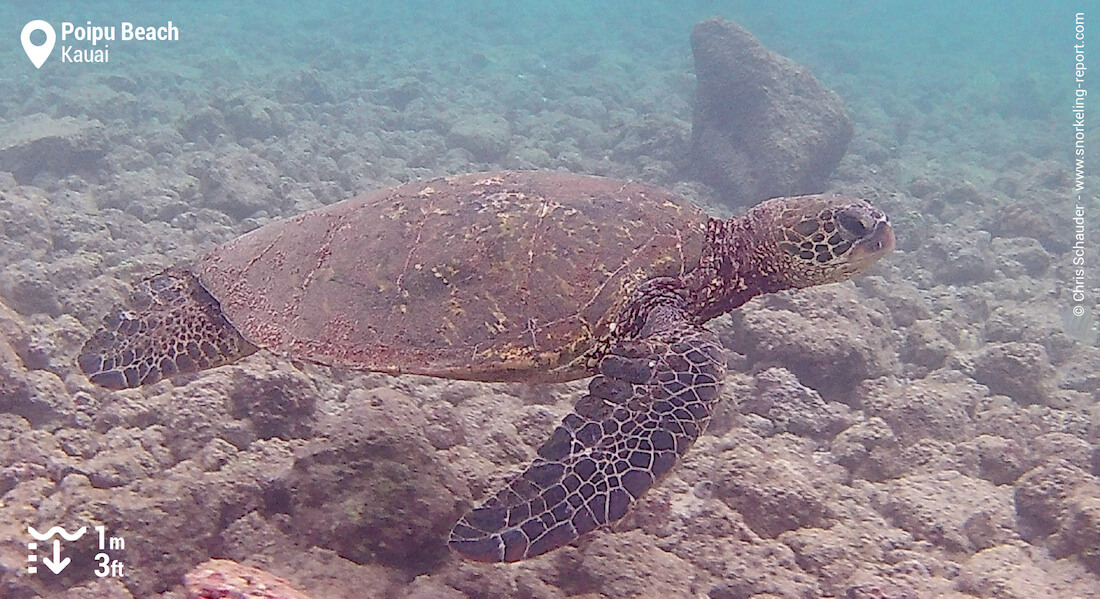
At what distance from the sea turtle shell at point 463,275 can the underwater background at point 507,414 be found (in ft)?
1.42

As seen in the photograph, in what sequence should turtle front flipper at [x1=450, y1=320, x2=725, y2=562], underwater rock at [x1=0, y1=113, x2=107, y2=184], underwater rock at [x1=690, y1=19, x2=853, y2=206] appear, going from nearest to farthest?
1. turtle front flipper at [x1=450, y1=320, x2=725, y2=562]
2. underwater rock at [x1=0, y1=113, x2=107, y2=184]
3. underwater rock at [x1=690, y1=19, x2=853, y2=206]

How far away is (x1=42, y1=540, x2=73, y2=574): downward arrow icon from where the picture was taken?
8.84 feet

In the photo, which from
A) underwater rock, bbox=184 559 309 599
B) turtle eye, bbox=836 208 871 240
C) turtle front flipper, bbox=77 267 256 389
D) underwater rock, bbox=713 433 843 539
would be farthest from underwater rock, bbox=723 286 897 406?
underwater rock, bbox=184 559 309 599

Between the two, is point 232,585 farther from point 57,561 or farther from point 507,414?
point 507,414

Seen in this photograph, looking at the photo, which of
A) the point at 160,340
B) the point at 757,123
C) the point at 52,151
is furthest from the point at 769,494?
the point at 52,151

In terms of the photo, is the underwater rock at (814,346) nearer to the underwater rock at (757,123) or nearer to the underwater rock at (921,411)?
the underwater rock at (921,411)

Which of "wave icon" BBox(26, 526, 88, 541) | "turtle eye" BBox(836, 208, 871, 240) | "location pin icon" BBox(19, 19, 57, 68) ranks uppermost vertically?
"location pin icon" BBox(19, 19, 57, 68)

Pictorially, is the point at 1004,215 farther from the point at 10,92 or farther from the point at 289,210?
the point at 10,92

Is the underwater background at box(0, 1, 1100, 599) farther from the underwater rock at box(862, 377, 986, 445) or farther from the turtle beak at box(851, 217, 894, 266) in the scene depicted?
the turtle beak at box(851, 217, 894, 266)

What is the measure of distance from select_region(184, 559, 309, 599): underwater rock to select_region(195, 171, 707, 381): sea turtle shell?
1.13 metres

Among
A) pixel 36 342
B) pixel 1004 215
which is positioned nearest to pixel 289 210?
pixel 36 342

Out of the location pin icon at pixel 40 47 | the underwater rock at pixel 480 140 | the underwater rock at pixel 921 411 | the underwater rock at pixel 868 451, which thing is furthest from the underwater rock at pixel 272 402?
the location pin icon at pixel 40 47

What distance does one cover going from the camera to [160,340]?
11.7 feet

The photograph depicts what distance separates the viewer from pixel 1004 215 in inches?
382
